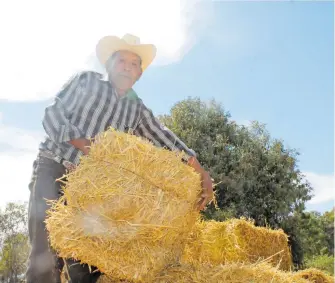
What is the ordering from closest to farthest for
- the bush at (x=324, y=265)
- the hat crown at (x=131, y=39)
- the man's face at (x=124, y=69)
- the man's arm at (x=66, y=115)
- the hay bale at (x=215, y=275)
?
the hay bale at (x=215, y=275)
the man's arm at (x=66, y=115)
the man's face at (x=124, y=69)
the hat crown at (x=131, y=39)
the bush at (x=324, y=265)

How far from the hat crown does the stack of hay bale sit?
1.12m

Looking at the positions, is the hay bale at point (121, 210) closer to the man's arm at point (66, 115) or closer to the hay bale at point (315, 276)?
the man's arm at point (66, 115)

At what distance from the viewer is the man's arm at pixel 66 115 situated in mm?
3455

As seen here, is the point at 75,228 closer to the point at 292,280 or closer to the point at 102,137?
the point at 102,137

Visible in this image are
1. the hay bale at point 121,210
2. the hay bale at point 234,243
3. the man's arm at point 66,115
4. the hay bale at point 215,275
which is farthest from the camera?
the hay bale at point 234,243

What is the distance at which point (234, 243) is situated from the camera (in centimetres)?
627

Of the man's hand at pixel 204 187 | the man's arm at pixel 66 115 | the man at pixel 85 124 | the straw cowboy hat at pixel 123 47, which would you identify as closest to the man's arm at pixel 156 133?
the man at pixel 85 124

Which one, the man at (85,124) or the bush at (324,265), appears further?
the bush at (324,265)

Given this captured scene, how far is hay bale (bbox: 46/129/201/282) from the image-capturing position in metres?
3.06

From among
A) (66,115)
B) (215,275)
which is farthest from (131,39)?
(215,275)

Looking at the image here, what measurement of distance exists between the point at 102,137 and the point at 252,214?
1570 centimetres

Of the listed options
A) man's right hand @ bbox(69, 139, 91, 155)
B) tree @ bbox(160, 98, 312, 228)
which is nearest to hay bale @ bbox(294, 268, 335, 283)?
man's right hand @ bbox(69, 139, 91, 155)

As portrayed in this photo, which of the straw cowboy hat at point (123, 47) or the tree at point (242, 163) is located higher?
the tree at point (242, 163)

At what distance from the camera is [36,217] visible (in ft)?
12.0
